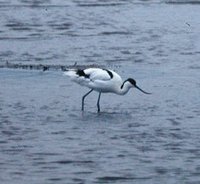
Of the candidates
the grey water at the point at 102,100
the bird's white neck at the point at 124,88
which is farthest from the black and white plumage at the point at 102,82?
the grey water at the point at 102,100

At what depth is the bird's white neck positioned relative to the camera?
16438 millimetres

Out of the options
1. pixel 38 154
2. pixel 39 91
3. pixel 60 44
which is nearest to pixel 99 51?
pixel 60 44

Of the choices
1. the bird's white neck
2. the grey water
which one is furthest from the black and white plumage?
the grey water

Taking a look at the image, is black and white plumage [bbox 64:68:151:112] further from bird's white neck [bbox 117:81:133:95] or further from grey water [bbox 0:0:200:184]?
grey water [bbox 0:0:200:184]

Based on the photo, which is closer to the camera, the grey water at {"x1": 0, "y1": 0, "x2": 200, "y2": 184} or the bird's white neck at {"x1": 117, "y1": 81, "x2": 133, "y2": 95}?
the grey water at {"x1": 0, "y1": 0, "x2": 200, "y2": 184}

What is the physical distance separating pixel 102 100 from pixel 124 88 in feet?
1.77

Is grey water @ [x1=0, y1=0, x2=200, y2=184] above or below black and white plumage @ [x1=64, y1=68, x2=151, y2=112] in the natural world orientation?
below

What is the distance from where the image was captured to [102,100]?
55.3 ft

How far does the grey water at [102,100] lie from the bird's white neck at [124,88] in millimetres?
204

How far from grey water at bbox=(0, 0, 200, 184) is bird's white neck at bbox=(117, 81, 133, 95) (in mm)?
204

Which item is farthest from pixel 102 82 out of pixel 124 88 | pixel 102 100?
pixel 102 100

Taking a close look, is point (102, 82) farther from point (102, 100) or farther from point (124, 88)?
point (102, 100)

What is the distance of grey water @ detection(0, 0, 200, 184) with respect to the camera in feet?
40.3

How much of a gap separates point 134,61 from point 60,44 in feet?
8.24
